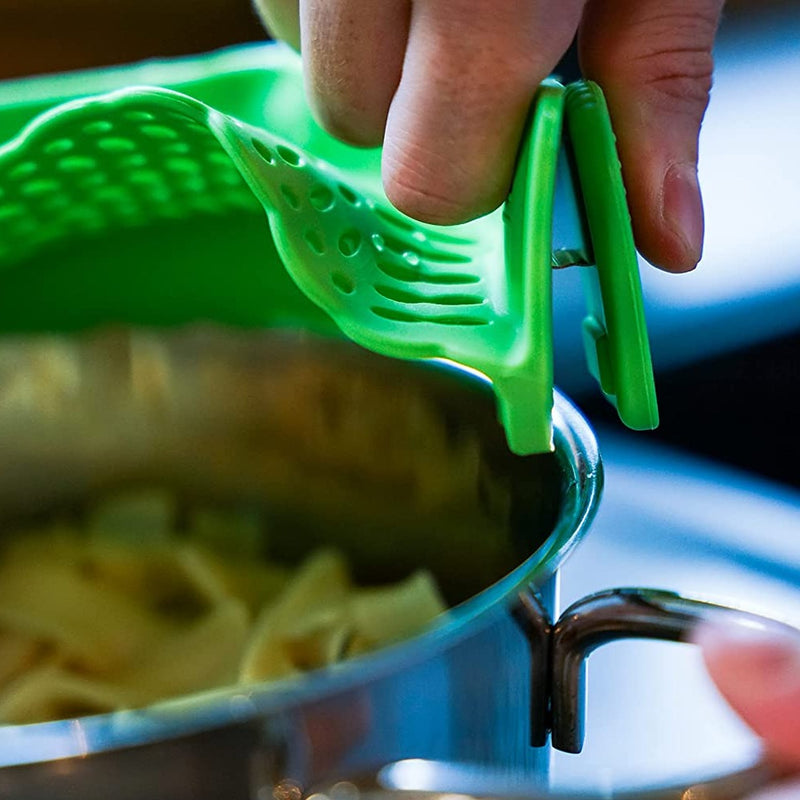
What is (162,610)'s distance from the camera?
0.64 metres

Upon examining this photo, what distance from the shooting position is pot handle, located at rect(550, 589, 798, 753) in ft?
1.06

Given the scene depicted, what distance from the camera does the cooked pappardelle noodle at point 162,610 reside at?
54 cm

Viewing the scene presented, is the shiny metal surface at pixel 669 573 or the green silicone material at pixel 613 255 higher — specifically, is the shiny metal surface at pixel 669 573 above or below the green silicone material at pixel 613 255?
below

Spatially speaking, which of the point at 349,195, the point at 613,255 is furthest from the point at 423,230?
the point at 613,255

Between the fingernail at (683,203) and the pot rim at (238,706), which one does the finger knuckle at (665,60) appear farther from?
the pot rim at (238,706)

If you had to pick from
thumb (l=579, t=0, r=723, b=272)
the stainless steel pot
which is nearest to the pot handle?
the stainless steel pot

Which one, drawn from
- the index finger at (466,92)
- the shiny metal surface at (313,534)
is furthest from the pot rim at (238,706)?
the index finger at (466,92)

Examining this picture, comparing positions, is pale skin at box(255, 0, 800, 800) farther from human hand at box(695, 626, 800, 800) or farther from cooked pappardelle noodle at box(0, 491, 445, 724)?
cooked pappardelle noodle at box(0, 491, 445, 724)

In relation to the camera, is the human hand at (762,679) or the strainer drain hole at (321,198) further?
the strainer drain hole at (321,198)

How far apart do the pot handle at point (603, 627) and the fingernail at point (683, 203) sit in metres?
0.10

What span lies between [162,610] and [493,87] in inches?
16.3

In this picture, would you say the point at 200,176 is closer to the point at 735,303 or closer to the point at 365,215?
the point at 365,215

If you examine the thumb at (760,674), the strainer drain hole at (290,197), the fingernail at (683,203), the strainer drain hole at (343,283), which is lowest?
the thumb at (760,674)

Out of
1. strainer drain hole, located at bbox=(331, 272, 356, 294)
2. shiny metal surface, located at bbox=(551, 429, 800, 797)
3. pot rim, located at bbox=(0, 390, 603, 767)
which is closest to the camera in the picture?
pot rim, located at bbox=(0, 390, 603, 767)
